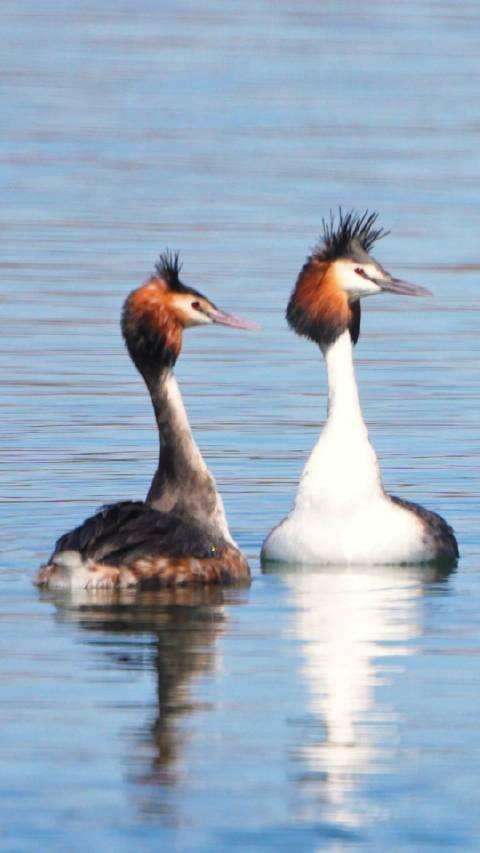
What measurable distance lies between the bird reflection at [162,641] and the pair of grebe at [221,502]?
148 millimetres

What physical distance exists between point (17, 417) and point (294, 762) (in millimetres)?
8032

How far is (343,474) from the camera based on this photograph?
13.7m

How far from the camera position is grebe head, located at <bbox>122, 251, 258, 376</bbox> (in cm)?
1331

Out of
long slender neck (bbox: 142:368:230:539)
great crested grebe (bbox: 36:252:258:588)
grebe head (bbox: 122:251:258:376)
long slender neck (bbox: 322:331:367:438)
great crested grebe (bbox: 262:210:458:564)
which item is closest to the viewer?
great crested grebe (bbox: 36:252:258:588)

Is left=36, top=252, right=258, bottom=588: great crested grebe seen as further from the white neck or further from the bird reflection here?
the white neck

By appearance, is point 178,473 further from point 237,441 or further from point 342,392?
point 237,441

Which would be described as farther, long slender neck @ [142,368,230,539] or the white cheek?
the white cheek

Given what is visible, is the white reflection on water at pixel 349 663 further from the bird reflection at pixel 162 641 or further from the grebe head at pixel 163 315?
the grebe head at pixel 163 315

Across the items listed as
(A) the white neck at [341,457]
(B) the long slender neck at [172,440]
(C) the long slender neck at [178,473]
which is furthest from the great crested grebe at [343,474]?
(B) the long slender neck at [172,440]

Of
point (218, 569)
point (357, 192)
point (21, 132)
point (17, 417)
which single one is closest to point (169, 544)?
point (218, 569)

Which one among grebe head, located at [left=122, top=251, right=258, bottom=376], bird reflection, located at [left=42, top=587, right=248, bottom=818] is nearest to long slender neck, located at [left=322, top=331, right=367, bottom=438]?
grebe head, located at [left=122, top=251, right=258, bottom=376]

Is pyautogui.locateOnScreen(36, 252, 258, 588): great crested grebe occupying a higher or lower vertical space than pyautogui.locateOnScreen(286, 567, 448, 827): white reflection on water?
higher

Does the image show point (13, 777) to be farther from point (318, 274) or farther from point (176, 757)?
point (318, 274)

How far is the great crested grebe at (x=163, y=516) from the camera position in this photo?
12.5 m
